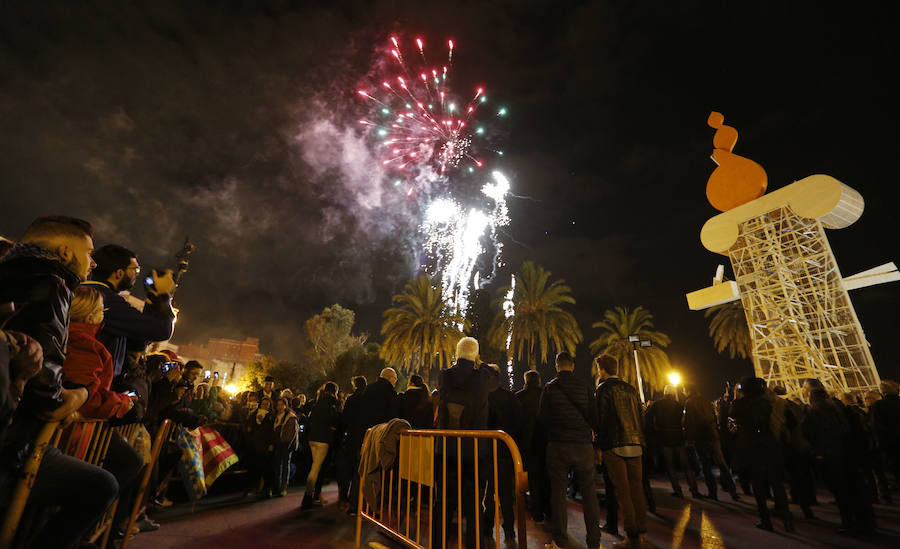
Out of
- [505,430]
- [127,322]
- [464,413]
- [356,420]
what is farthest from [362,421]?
[127,322]

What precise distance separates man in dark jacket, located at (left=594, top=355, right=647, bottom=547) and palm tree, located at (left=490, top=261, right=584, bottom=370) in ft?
64.4

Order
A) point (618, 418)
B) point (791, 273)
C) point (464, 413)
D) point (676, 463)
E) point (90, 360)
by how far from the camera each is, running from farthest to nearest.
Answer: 1. point (791, 273)
2. point (676, 463)
3. point (618, 418)
4. point (464, 413)
5. point (90, 360)

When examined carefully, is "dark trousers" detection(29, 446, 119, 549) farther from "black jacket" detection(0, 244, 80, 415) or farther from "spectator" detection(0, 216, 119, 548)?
"black jacket" detection(0, 244, 80, 415)

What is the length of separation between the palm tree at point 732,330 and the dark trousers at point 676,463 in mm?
23893

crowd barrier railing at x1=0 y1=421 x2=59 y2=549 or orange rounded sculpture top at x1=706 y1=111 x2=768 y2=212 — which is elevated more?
orange rounded sculpture top at x1=706 y1=111 x2=768 y2=212

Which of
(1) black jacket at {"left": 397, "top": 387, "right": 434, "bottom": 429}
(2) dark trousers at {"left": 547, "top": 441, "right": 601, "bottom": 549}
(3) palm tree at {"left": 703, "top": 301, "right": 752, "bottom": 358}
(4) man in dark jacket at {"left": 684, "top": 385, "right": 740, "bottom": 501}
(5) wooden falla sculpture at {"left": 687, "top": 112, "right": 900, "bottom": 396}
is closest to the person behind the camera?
(2) dark trousers at {"left": 547, "top": 441, "right": 601, "bottom": 549}

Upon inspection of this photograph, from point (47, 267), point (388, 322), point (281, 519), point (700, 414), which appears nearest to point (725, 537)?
point (700, 414)

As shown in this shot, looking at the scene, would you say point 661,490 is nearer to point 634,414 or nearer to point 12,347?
point 634,414

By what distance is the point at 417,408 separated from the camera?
626 centimetres

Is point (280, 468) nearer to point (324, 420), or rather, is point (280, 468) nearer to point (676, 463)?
point (324, 420)

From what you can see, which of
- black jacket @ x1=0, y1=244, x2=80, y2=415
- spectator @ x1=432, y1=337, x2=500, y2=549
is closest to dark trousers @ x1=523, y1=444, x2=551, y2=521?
spectator @ x1=432, y1=337, x2=500, y2=549

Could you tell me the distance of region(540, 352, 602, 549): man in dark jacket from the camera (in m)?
4.21

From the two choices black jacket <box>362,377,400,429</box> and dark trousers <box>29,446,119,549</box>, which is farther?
black jacket <box>362,377,400,429</box>

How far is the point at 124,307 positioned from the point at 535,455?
5.25 m
